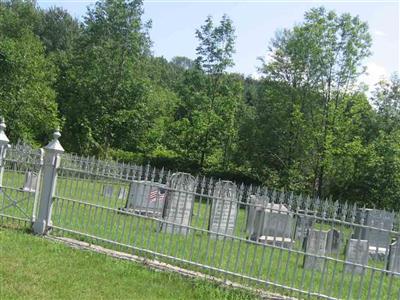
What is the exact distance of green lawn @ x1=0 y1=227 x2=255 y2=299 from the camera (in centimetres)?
649

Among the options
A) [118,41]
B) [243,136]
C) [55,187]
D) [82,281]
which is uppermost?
[118,41]

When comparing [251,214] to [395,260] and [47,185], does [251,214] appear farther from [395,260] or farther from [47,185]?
[47,185]

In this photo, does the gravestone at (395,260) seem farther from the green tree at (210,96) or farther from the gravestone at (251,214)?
the green tree at (210,96)

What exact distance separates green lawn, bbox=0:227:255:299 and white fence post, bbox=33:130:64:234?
755 mm

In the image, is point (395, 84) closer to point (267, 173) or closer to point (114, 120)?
point (267, 173)

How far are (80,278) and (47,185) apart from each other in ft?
8.74

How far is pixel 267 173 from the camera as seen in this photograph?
33000mm

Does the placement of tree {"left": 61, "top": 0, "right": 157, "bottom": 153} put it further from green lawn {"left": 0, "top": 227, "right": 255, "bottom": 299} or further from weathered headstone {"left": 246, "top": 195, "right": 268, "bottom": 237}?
green lawn {"left": 0, "top": 227, "right": 255, "bottom": 299}

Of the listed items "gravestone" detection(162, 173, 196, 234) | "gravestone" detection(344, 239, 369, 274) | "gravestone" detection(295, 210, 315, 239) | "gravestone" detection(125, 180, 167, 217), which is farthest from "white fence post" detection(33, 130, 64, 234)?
"gravestone" detection(344, 239, 369, 274)

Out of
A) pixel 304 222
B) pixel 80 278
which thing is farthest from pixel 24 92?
pixel 304 222

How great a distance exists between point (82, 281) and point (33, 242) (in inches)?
78.2

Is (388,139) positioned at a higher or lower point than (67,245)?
higher

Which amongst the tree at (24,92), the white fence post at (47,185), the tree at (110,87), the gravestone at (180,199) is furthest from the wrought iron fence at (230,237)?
the tree at (110,87)

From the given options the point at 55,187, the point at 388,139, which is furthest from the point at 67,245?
the point at 388,139
